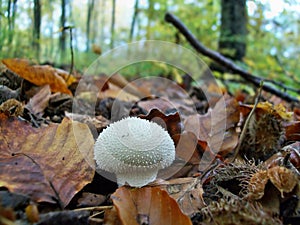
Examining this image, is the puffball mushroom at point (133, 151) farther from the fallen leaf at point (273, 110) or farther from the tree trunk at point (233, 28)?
the tree trunk at point (233, 28)

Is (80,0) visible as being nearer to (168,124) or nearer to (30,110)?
(30,110)

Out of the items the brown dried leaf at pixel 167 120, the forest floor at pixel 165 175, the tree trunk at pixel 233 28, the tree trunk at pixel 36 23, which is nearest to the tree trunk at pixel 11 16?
the tree trunk at pixel 36 23

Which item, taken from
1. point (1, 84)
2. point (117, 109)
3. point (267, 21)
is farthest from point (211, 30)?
point (1, 84)

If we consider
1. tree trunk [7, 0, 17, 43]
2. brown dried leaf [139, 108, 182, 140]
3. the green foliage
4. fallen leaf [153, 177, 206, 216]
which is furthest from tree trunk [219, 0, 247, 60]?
fallen leaf [153, 177, 206, 216]

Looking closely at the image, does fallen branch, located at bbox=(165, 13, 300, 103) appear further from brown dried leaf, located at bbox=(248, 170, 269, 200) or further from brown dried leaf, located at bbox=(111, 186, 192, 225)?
brown dried leaf, located at bbox=(111, 186, 192, 225)

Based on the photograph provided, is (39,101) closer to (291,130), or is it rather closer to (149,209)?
(149,209)

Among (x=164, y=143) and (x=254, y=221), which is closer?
(x=254, y=221)

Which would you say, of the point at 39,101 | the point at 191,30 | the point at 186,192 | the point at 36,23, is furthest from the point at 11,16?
the point at 191,30
